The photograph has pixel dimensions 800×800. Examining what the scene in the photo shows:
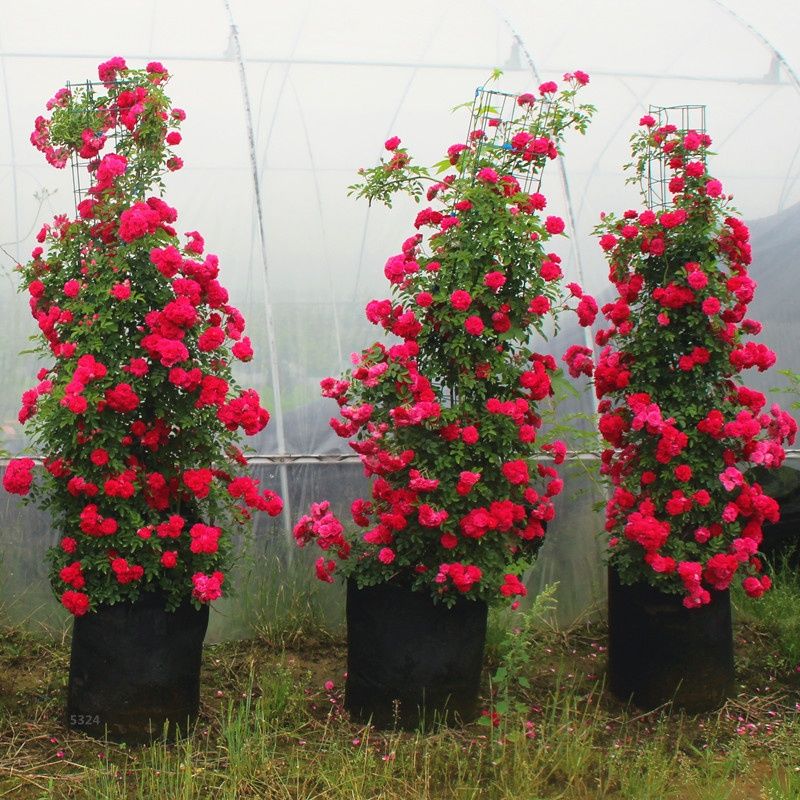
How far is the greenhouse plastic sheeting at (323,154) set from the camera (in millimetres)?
5027

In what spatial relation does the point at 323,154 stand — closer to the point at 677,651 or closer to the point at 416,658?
the point at 416,658

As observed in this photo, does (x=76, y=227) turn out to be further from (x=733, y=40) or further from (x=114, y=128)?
(x=733, y=40)

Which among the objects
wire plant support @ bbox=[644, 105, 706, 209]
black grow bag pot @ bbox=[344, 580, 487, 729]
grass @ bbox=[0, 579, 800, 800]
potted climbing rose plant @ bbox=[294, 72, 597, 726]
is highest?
wire plant support @ bbox=[644, 105, 706, 209]

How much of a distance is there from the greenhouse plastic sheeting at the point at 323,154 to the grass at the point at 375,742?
468 millimetres

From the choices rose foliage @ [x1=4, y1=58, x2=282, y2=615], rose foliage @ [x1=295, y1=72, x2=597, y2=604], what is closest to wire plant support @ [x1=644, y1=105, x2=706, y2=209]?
rose foliage @ [x1=295, y1=72, x2=597, y2=604]

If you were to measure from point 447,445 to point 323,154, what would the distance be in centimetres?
209

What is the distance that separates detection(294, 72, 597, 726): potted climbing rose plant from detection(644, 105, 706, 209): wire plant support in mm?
651

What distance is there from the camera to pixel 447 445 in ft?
12.6

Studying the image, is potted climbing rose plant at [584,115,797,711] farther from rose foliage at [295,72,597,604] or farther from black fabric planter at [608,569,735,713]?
rose foliage at [295,72,597,604]

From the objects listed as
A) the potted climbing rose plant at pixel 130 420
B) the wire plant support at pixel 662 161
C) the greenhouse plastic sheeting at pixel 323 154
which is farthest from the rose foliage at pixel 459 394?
the greenhouse plastic sheeting at pixel 323 154

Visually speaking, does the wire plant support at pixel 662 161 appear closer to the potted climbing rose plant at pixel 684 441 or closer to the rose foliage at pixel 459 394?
the potted climbing rose plant at pixel 684 441

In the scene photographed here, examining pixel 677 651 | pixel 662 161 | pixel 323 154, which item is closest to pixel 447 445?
pixel 677 651

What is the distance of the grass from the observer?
3305 millimetres

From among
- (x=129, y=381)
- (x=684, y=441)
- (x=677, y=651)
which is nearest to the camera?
(x=129, y=381)
